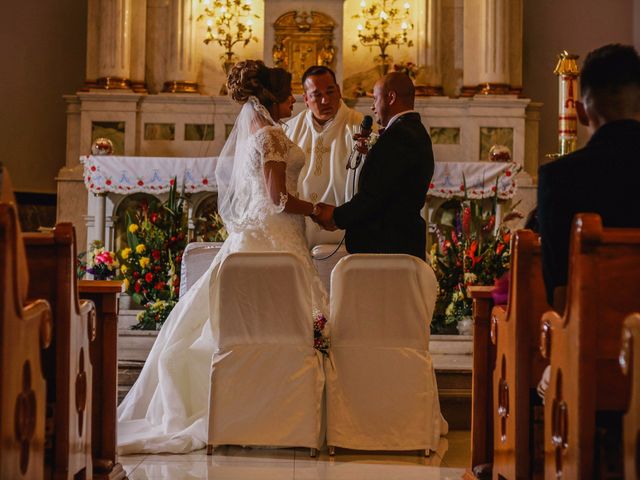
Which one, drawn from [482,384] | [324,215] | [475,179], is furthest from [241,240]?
[475,179]

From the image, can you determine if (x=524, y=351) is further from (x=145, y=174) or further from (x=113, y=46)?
(x=113, y=46)

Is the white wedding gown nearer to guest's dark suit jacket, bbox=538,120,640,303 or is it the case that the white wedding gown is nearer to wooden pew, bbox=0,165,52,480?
wooden pew, bbox=0,165,52,480

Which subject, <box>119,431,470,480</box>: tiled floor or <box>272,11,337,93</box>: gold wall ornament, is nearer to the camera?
<box>119,431,470,480</box>: tiled floor

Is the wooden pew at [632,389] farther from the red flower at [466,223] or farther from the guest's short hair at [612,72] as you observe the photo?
the red flower at [466,223]

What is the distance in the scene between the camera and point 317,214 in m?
5.70

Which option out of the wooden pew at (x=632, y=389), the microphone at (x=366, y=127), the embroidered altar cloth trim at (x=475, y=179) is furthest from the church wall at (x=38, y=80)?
the wooden pew at (x=632, y=389)

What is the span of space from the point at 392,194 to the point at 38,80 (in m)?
7.84

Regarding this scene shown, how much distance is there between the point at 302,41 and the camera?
1170 cm

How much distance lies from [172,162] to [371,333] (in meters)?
5.47

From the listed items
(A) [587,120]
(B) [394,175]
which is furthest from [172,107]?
(A) [587,120]

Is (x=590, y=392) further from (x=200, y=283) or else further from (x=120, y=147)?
(x=120, y=147)

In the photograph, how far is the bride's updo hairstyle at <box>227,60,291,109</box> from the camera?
574cm

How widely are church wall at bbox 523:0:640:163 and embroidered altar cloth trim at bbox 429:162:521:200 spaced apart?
9.17 ft

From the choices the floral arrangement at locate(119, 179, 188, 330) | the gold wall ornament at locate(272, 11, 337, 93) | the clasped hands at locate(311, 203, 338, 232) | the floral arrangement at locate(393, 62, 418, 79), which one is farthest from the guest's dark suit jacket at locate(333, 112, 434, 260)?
the gold wall ornament at locate(272, 11, 337, 93)
